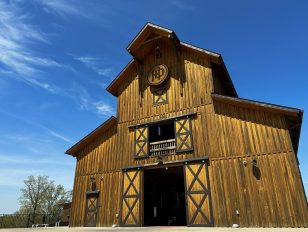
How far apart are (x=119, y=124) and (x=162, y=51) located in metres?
6.80

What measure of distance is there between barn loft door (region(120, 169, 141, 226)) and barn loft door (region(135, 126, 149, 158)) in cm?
121

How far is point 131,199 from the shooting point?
52.6 feet

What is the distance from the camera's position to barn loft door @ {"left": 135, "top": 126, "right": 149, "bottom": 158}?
1691 cm

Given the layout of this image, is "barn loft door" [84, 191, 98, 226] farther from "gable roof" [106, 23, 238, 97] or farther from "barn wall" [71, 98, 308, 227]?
"gable roof" [106, 23, 238, 97]

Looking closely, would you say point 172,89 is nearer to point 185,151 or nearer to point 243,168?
point 185,151

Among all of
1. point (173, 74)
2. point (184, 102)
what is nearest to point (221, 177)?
point (184, 102)

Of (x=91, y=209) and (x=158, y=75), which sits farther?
(x=158, y=75)

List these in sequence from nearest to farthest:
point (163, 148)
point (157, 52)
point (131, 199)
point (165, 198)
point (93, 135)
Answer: point (131, 199), point (163, 148), point (93, 135), point (157, 52), point (165, 198)

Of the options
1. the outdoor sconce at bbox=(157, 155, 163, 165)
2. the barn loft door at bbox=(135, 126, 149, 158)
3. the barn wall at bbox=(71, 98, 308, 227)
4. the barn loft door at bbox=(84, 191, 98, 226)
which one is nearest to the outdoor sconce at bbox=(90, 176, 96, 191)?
the barn loft door at bbox=(84, 191, 98, 226)

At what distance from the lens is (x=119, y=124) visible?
1884cm

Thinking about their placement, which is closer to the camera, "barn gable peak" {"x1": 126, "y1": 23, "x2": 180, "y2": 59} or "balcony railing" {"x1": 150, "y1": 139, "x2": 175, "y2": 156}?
"balcony railing" {"x1": 150, "y1": 139, "x2": 175, "y2": 156}

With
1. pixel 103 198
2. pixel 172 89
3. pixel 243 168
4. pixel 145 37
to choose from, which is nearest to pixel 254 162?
pixel 243 168

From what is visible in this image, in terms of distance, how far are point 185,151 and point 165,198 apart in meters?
8.31

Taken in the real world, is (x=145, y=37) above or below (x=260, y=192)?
above
